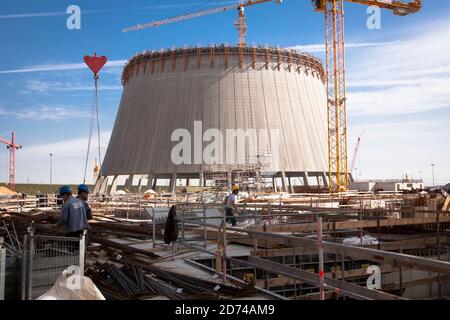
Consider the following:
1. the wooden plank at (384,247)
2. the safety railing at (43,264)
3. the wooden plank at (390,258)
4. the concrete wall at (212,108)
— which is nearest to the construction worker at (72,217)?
the safety railing at (43,264)

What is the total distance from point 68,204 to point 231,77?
4574cm

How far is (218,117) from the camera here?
50.0 metres

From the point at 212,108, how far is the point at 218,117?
4.42ft

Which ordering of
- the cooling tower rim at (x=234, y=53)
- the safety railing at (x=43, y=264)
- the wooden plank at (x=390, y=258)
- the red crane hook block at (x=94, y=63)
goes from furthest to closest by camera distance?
1. the cooling tower rim at (x=234, y=53)
2. the red crane hook block at (x=94, y=63)
3. the safety railing at (x=43, y=264)
4. the wooden plank at (x=390, y=258)

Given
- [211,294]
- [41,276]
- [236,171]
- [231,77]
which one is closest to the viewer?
[41,276]

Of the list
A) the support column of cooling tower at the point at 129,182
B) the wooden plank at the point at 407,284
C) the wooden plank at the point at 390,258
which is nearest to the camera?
the wooden plank at the point at 390,258

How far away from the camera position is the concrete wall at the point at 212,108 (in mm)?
49938

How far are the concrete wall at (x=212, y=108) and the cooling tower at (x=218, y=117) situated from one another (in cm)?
10

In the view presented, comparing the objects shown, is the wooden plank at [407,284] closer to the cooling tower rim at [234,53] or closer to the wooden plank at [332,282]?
the wooden plank at [332,282]

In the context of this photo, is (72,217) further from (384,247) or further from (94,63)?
(94,63)

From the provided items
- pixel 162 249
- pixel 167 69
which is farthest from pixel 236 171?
pixel 162 249

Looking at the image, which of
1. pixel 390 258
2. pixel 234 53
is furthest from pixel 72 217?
pixel 234 53

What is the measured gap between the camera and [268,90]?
52.2 meters
